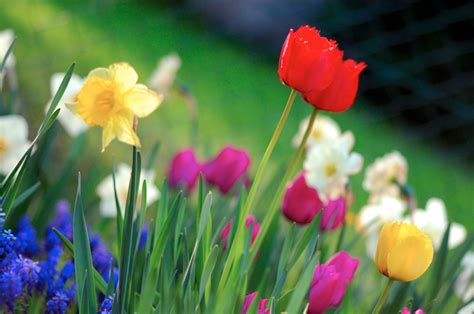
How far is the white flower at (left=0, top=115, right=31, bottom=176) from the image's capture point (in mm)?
1158

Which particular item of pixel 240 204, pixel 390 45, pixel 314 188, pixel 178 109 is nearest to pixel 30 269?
pixel 240 204

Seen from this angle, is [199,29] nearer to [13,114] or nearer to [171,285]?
[13,114]

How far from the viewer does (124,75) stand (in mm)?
826

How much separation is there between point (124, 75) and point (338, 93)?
21 cm

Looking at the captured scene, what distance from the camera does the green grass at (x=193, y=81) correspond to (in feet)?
9.64

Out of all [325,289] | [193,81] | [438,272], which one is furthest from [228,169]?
[193,81]

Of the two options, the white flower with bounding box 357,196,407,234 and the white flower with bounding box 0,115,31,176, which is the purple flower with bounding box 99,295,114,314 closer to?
the white flower with bounding box 0,115,31,176

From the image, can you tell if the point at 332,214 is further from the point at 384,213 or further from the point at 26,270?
the point at 26,270

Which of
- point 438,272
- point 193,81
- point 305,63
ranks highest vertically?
point 193,81

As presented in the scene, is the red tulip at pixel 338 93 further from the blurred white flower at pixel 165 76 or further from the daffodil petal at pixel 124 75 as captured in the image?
the blurred white flower at pixel 165 76

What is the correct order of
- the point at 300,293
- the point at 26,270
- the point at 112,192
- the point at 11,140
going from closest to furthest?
the point at 300,293 → the point at 26,270 → the point at 11,140 → the point at 112,192

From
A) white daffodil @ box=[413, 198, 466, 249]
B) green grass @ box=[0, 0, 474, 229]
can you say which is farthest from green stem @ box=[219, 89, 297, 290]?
green grass @ box=[0, 0, 474, 229]

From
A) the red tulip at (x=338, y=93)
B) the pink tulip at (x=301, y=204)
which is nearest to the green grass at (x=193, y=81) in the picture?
the pink tulip at (x=301, y=204)

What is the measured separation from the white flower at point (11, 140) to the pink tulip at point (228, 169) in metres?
0.27
